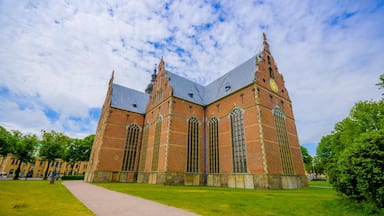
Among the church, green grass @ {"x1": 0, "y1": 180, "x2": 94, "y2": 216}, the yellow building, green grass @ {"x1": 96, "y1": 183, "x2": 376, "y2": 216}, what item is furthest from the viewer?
the yellow building

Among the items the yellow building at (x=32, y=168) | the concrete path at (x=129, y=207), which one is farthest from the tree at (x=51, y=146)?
the concrete path at (x=129, y=207)

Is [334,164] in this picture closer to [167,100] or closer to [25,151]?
[167,100]

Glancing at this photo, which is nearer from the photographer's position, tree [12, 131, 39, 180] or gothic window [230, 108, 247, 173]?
gothic window [230, 108, 247, 173]

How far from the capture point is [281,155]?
21969 millimetres

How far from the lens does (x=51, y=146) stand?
3731cm

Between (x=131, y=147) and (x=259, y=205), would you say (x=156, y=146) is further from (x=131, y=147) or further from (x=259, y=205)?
(x=259, y=205)

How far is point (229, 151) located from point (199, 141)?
5.64 metres

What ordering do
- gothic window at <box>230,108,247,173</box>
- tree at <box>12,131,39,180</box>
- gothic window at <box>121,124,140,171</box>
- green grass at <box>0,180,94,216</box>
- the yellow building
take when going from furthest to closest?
the yellow building
tree at <box>12,131,39,180</box>
gothic window at <box>121,124,140,171</box>
gothic window at <box>230,108,247,173</box>
green grass at <box>0,180,94,216</box>

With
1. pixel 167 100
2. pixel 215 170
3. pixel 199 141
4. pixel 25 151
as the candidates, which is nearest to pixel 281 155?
pixel 215 170

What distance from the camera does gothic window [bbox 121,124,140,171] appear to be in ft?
102

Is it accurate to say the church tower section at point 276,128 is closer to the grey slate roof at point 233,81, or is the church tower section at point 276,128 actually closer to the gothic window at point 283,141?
the gothic window at point 283,141

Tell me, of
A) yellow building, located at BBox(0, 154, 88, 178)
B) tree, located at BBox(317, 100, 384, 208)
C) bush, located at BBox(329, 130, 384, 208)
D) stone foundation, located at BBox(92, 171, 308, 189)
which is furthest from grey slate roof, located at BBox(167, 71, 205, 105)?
yellow building, located at BBox(0, 154, 88, 178)

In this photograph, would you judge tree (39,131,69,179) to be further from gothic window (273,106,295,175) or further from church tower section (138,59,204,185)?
gothic window (273,106,295,175)

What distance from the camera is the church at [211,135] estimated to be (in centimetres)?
2131
